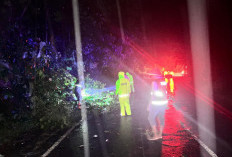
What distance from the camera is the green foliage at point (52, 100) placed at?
8.89m

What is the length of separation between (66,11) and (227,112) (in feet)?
35.7

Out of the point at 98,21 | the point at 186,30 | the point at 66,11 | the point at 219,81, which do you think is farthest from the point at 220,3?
the point at 66,11

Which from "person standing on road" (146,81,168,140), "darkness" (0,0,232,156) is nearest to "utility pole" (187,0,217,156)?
"darkness" (0,0,232,156)

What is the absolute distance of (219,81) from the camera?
17.6 metres

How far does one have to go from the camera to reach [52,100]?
32.7ft

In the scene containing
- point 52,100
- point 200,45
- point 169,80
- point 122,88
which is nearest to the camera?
point 122,88

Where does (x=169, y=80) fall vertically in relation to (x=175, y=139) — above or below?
above

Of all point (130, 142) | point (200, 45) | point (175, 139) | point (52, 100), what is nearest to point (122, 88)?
point (52, 100)

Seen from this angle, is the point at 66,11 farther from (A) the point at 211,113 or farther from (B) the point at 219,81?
(B) the point at 219,81

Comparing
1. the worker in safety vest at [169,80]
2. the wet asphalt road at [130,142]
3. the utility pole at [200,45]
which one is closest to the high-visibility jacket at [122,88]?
the wet asphalt road at [130,142]

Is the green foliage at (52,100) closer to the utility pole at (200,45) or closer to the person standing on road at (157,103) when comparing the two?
the person standing on road at (157,103)

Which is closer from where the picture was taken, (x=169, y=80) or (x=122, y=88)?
(x=122, y=88)

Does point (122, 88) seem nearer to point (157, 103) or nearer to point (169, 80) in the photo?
point (157, 103)

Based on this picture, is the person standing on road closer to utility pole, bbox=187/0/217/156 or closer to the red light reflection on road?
the red light reflection on road
